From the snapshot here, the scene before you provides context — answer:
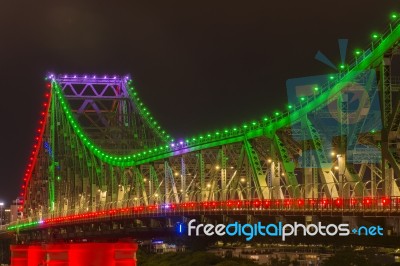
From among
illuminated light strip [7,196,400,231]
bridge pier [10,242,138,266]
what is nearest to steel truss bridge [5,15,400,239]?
illuminated light strip [7,196,400,231]

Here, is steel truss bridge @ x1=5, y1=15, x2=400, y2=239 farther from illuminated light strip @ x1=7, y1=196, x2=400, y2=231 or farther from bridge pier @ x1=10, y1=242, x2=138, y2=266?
bridge pier @ x1=10, y1=242, x2=138, y2=266

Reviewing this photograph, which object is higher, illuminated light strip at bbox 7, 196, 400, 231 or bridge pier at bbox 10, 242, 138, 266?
illuminated light strip at bbox 7, 196, 400, 231

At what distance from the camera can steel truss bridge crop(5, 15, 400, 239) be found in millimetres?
54281

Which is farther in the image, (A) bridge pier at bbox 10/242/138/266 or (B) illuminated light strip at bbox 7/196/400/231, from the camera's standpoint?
(A) bridge pier at bbox 10/242/138/266

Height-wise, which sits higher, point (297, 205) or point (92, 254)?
point (297, 205)

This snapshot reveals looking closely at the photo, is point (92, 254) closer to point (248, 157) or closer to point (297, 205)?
point (297, 205)

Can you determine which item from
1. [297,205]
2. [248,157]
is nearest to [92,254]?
[297,205]

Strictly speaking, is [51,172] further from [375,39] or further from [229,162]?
[375,39]

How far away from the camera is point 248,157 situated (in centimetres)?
8081

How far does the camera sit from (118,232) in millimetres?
107375

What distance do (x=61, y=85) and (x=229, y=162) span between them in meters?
84.0

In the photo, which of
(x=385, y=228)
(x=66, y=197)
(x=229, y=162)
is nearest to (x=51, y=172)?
(x=66, y=197)

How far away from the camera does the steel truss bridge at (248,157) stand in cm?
5428

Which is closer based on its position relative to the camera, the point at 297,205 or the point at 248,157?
the point at 297,205
